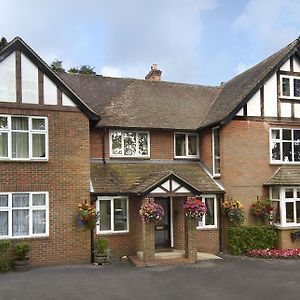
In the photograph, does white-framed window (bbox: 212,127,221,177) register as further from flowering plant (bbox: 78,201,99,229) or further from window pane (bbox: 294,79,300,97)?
flowering plant (bbox: 78,201,99,229)

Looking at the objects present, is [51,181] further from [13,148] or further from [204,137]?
[204,137]

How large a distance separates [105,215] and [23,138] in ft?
14.8

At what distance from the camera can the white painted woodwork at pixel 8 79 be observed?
1496 centimetres

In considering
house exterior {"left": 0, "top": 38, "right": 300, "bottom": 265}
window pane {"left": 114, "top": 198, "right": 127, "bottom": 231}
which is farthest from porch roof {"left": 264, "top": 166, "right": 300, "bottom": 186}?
window pane {"left": 114, "top": 198, "right": 127, "bottom": 231}

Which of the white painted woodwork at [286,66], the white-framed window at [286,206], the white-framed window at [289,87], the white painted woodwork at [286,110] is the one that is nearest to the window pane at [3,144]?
the white-framed window at [286,206]

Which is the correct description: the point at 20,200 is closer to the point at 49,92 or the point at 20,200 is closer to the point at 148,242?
the point at 49,92

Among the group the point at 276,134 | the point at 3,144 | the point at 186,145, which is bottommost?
the point at 3,144

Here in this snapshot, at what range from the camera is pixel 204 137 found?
19578 mm

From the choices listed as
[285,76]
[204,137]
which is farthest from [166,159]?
[285,76]

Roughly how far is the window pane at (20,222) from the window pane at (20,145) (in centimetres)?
207

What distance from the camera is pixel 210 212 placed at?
59.7ft

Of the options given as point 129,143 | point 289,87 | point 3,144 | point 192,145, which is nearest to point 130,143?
point 129,143

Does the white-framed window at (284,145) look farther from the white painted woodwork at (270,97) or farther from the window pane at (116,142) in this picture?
the window pane at (116,142)

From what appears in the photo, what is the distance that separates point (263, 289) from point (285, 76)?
10951 millimetres
